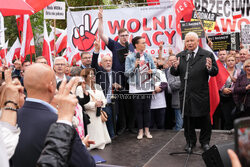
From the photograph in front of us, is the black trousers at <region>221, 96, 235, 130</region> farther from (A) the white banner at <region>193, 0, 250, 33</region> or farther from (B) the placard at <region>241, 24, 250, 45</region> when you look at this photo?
(A) the white banner at <region>193, 0, 250, 33</region>

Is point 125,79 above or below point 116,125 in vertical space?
above

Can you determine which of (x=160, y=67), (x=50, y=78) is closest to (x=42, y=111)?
(x=50, y=78)

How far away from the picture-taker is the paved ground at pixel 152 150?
5.02 metres

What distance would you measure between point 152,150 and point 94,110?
1340 millimetres

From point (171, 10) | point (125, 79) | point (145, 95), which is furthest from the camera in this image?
point (171, 10)

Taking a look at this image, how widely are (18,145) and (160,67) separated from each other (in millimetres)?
5926

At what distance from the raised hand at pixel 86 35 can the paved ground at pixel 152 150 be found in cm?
285

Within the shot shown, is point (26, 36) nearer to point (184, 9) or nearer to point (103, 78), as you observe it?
point (103, 78)

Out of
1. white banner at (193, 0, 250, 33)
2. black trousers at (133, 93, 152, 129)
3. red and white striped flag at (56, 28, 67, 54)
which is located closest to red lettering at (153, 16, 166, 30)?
white banner at (193, 0, 250, 33)

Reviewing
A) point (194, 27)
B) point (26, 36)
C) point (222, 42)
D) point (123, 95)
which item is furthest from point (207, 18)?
point (26, 36)

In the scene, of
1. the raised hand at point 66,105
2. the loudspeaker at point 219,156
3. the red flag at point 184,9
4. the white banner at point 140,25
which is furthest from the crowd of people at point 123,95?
the red flag at point 184,9

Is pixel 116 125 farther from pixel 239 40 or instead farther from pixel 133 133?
pixel 239 40

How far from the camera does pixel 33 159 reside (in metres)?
1.84

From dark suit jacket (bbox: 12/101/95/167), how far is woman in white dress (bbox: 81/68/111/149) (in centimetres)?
377
